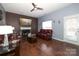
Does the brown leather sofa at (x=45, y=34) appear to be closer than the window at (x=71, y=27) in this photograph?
No

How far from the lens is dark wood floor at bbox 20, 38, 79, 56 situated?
196cm

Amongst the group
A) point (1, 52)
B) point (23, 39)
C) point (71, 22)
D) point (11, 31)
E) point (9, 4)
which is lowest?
point (1, 52)

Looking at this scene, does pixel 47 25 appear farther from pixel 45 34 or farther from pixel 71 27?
pixel 71 27

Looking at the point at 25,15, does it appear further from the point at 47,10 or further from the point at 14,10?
the point at 47,10

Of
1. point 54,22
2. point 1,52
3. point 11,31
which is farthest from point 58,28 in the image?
point 1,52

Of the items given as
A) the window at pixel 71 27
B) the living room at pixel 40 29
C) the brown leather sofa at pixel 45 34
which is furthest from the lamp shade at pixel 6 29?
the window at pixel 71 27

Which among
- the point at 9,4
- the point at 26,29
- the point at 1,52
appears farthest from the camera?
the point at 26,29

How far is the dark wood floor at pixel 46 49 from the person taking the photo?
77.0 inches

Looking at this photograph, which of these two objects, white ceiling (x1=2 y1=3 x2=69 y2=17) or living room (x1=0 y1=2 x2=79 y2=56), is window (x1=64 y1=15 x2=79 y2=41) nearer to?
living room (x1=0 y1=2 x2=79 y2=56)

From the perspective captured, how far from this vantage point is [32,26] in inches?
82.1

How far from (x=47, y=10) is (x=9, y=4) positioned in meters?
0.77

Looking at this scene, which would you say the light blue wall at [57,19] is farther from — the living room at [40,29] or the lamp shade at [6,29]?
the lamp shade at [6,29]

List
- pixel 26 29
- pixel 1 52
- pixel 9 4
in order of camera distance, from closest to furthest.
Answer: pixel 1 52 < pixel 9 4 < pixel 26 29

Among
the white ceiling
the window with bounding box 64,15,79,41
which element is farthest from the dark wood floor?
the white ceiling
